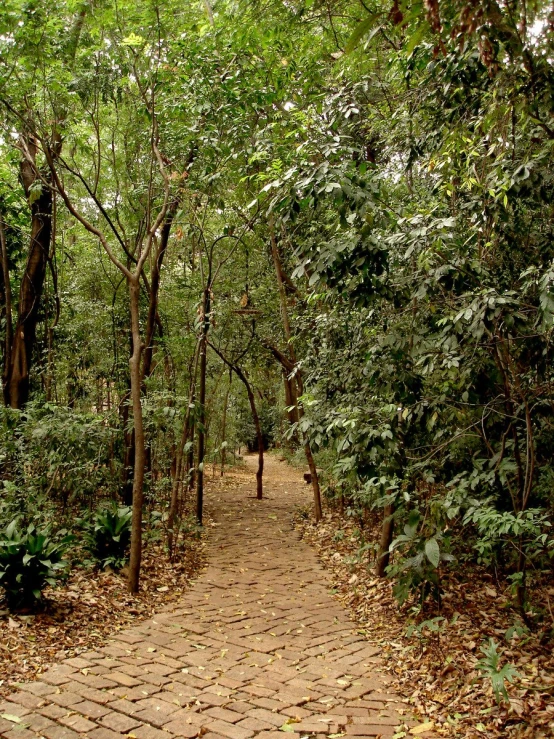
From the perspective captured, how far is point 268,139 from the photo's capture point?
6.44 meters

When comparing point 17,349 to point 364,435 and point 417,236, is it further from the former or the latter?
point 417,236

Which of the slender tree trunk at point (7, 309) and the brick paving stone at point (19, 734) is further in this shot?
the slender tree trunk at point (7, 309)

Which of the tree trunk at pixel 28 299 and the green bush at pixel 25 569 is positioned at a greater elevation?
the tree trunk at pixel 28 299

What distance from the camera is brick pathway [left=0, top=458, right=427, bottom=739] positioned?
3.49 meters

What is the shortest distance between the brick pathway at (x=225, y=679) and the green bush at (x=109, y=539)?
35.7 inches

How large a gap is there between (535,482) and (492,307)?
7.83 ft

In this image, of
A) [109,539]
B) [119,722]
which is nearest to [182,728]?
[119,722]

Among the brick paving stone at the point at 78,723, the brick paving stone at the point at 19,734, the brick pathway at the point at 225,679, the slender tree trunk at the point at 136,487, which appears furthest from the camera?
the slender tree trunk at the point at 136,487

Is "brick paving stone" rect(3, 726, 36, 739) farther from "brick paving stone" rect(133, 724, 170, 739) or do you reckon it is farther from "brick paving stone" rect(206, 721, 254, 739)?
"brick paving stone" rect(206, 721, 254, 739)

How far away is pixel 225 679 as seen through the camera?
13.8 feet

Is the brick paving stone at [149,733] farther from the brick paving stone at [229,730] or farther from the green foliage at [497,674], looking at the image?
the green foliage at [497,674]

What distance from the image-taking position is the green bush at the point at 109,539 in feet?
21.2

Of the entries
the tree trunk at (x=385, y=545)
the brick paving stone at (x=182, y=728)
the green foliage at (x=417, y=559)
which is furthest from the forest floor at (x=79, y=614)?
the green foliage at (x=417, y=559)

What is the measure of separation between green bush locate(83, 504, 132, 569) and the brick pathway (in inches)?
35.7
